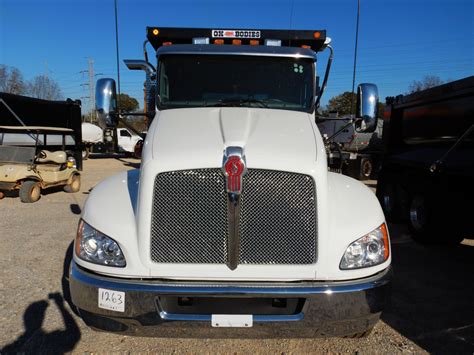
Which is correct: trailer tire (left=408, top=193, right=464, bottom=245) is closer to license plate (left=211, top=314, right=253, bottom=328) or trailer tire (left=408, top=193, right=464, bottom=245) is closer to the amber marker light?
the amber marker light

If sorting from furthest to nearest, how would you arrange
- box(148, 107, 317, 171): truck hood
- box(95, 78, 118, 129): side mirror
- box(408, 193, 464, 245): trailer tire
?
box(408, 193, 464, 245): trailer tire, box(95, 78, 118, 129): side mirror, box(148, 107, 317, 171): truck hood

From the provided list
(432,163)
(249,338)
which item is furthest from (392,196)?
(249,338)

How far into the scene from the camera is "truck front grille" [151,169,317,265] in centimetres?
239

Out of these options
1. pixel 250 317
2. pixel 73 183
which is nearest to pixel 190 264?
pixel 250 317

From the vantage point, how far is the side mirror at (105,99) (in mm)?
3922

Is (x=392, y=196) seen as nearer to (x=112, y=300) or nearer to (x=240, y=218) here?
(x=240, y=218)

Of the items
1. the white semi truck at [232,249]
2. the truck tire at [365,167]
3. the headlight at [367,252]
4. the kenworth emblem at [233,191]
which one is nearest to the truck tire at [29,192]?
Answer: the white semi truck at [232,249]

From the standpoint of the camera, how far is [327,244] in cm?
245

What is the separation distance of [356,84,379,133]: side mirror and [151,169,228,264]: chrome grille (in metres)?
2.14

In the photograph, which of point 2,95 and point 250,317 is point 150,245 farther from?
point 2,95

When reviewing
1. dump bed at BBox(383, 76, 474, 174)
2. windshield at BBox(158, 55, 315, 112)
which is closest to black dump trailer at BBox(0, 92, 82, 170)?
windshield at BBox(158, 55, 315, 112)

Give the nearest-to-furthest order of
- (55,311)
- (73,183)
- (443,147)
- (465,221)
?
(55,311)
(465,221)
(443,147)
(73,183)

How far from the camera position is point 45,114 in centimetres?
1290

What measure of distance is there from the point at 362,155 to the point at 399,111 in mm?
8196
